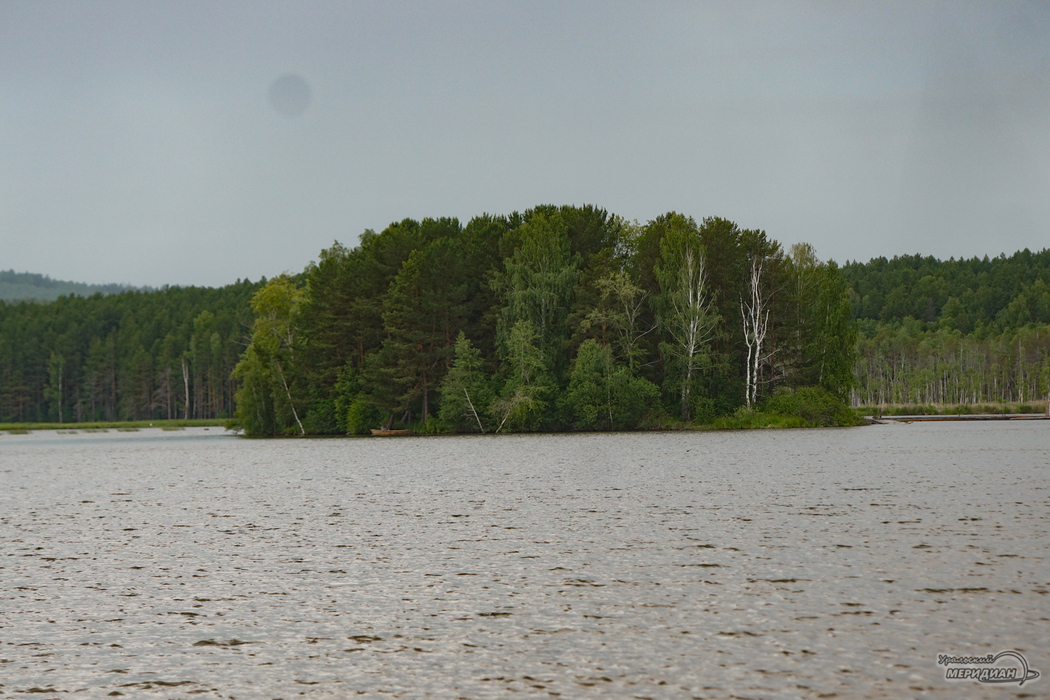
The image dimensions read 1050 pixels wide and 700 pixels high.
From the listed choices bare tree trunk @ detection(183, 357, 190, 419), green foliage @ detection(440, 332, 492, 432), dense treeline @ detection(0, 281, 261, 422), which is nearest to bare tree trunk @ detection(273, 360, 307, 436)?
green foliage @ detection(440, 332, 492, 432)

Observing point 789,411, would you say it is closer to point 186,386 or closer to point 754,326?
point 754,326

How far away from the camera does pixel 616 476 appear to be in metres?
34.4

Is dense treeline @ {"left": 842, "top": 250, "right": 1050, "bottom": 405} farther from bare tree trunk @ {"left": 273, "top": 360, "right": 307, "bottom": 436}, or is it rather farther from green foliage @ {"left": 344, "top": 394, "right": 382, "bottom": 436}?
bare tree trunk @ {"left": 273, "top": 360, "right": 307, "bottom": 436}

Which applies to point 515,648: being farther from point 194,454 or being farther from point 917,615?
point 194,454

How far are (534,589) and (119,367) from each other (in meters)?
178

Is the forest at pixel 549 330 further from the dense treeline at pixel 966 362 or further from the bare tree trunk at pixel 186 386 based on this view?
the dense treeline at pixel 966 362

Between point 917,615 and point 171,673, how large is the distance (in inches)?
357

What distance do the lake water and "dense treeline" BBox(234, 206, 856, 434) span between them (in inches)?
1783

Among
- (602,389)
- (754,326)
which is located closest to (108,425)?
(602,389)

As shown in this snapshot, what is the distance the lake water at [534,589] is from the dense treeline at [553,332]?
45.3m

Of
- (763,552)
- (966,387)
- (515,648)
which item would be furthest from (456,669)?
(966,387)

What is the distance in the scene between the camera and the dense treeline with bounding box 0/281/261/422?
164375mm

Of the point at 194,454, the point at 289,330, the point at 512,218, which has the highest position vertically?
the point at 512,218

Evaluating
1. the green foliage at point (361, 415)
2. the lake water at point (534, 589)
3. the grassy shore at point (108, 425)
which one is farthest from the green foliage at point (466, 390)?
the grassy shore at point (108, 425)
